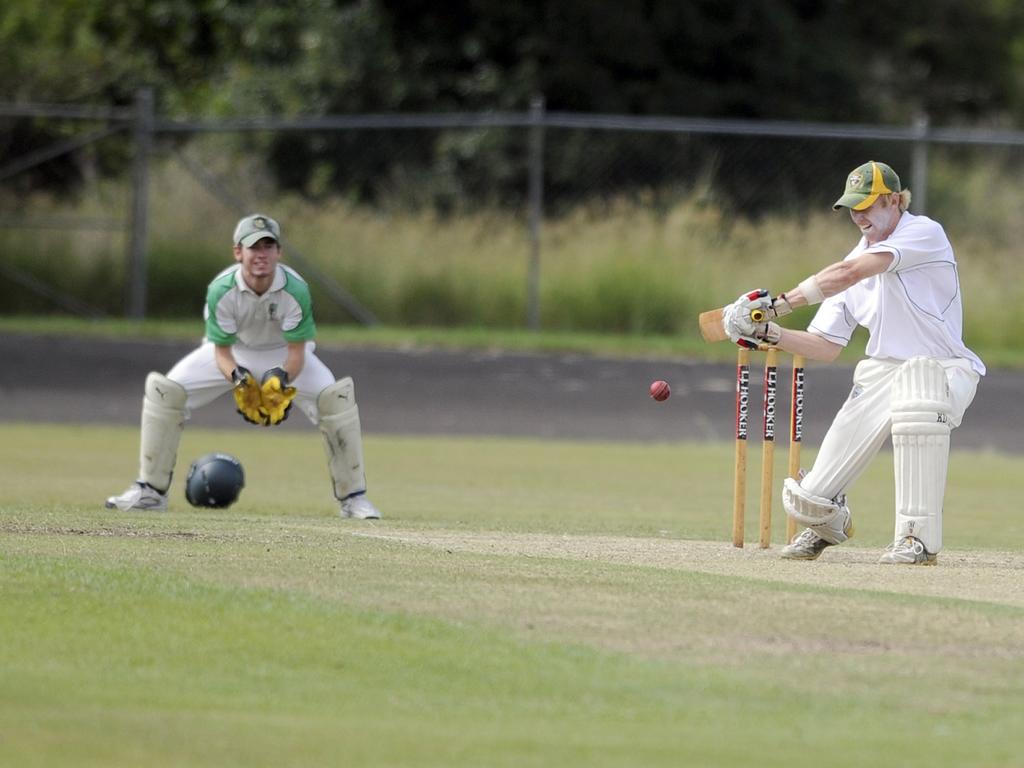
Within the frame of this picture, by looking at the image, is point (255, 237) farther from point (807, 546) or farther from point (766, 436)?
point (807, 546)

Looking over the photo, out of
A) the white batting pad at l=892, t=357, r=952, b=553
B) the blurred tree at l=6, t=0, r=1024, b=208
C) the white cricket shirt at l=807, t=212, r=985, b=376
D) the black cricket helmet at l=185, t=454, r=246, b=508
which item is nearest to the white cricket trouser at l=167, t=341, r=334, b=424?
the black cricket helmet at l=185, t=454, r=246, b=508

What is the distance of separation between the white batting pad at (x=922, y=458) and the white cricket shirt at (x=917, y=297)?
0.25 meters

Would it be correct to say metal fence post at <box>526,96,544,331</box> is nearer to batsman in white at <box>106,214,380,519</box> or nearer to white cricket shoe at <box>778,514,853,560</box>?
batsman in white at <box>106,214,380,519</box>

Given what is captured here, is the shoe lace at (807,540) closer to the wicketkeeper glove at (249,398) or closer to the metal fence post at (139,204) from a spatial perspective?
the wicketkeeper glove at (249,398)

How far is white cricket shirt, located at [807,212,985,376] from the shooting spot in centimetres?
866

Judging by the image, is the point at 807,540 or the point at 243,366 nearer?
the point at 807,540

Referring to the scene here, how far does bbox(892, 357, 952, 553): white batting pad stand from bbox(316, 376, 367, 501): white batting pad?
12.2 ft

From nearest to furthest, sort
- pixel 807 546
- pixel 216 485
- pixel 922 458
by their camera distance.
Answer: pixel 922 458 → pixel 807 546 → pixel 216 485

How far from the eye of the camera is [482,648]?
20.9 ft

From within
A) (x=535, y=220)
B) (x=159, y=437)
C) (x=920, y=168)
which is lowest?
(x=159, y=437)

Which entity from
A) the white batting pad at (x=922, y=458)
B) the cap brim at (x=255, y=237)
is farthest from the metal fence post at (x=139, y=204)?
the white batting pad at (x=922, y=458)

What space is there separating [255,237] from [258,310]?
17.9 inches

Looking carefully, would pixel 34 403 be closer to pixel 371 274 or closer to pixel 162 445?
pixel 371 274

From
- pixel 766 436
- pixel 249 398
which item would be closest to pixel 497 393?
pixel 249 398
